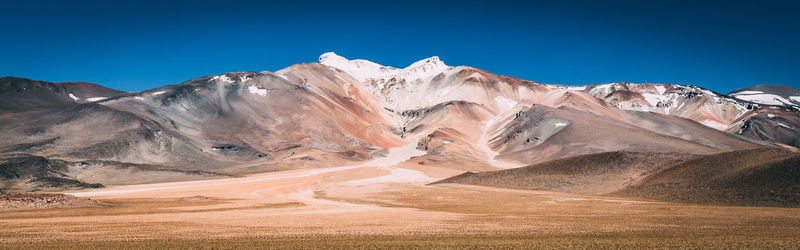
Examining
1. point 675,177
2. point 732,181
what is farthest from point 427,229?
point 675,177

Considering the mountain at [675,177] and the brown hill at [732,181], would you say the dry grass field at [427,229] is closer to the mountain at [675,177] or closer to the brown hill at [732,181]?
the brown hill at [732,181]

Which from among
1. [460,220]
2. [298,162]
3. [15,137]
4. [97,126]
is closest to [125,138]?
[97,126]

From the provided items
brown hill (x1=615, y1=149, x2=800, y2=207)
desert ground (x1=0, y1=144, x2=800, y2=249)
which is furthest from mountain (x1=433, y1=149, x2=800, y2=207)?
desert ground (x1=0, y1=144, x2=800, y2=249)

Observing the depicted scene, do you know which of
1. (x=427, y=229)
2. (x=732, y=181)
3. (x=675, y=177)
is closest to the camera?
(x=427, y=229)

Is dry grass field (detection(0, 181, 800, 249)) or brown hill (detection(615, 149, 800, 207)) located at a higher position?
brown hill (detection(615, 149, 800, 207))

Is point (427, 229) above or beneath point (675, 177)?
beneath

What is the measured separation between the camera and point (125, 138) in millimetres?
145500

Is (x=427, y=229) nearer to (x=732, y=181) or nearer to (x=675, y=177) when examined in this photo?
(x=732, y=181)

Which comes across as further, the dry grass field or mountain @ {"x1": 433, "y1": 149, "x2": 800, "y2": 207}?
mountain @ {"x1": 433, "y1": 149, "x2": 800, "y2": 207}

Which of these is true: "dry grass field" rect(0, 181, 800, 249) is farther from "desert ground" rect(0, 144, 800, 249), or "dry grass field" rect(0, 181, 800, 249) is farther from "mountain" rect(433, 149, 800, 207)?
"mountain" rect(433, 149, 800, 207)

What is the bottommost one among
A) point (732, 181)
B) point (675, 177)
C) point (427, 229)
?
point (427, 229)

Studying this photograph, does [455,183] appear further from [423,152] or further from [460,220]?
[423,152]

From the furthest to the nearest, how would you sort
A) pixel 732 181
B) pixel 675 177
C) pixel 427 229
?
pixel 675 177 < pixel 732 181 < pixel 427 229

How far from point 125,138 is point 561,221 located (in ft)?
458
